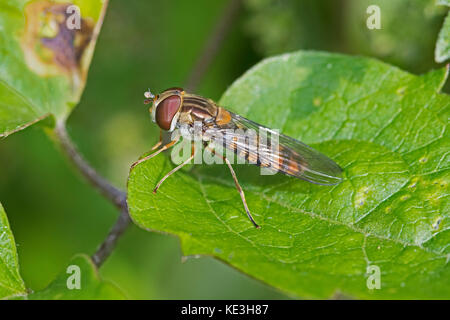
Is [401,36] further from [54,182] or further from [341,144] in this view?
[54,182]

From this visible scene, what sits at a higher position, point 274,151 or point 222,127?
point 222,127

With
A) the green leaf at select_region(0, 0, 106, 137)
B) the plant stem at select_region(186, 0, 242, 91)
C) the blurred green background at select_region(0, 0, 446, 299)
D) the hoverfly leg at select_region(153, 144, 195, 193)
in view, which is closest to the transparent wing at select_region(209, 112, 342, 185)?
the hoverfly leg at select_region(153, 144, 195, 193)

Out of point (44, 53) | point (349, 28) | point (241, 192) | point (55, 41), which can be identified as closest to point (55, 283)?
point (241, 192)

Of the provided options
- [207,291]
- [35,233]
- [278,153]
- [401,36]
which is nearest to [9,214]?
[35,233]

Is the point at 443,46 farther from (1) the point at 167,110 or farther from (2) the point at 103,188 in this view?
(2) the point at 103,188

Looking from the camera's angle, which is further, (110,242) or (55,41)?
(55,41)

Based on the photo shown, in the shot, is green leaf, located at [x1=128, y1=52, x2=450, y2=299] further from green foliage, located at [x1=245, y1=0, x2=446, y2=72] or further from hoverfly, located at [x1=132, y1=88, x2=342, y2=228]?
green foliage, located at [x1=245, y1=0, x2=446, y2=72]
